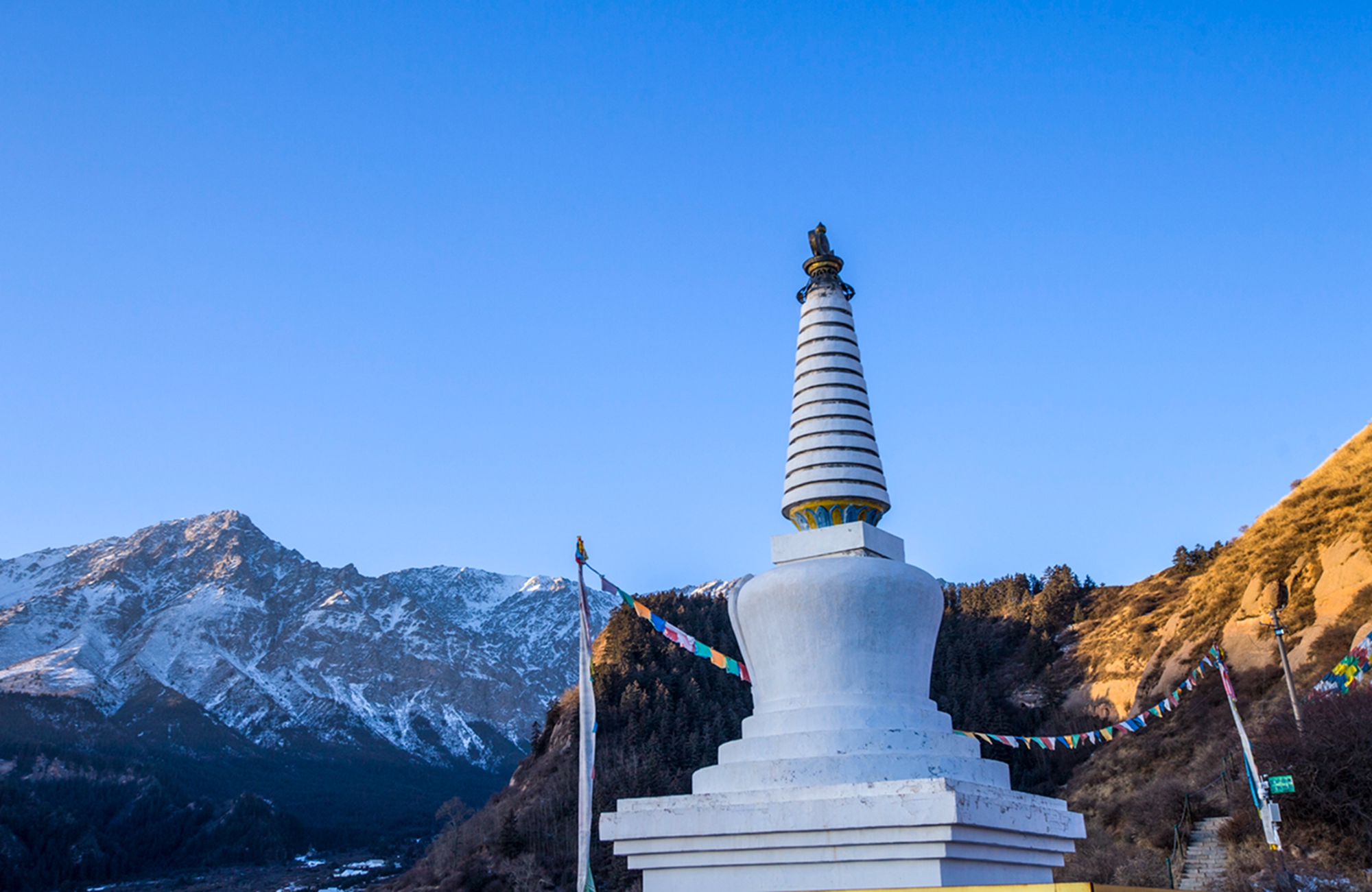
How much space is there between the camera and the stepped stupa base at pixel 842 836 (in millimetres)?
10648

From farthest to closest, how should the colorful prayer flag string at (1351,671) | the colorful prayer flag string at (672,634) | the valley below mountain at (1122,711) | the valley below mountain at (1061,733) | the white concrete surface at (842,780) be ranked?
the valley below mountain at (1061,733)
the valley below mountain at (1122,711)
the colorful prayer flag string at (1351,671)
the colorful prayer flag string at (672,634)
the white concrete surface at (842,780)

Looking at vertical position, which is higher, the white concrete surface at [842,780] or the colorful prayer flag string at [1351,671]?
the colorful prayer flag string at [1351,671]

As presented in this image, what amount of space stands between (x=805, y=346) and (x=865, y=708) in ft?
17.7

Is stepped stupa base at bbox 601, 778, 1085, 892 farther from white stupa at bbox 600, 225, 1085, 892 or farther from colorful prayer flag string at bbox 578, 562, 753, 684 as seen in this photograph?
colorful prayer flag string at bbox 578, 562, 753, 684

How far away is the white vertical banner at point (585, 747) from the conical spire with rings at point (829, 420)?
3233mm

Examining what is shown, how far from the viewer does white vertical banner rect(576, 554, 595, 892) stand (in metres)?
11.1

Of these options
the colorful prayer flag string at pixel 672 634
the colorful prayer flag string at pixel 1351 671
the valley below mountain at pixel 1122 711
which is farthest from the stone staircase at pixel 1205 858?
the colorful prayer flag string at pixel 672 634

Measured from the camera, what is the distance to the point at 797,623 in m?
12.9

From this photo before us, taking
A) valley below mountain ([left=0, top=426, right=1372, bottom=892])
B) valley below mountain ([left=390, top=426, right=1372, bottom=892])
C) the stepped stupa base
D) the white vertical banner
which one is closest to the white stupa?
the stepped stupa base

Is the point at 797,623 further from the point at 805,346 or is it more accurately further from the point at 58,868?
the point at 58,868

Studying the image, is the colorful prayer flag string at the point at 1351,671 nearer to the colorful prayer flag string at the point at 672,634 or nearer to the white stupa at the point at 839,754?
the white stupa at the point at 839,754

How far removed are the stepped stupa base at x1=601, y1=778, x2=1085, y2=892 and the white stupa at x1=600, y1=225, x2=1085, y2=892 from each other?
0.05ft

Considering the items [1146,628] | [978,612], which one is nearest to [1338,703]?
[1146,628]

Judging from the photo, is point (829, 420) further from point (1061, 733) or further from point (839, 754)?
point (1061, 733)
